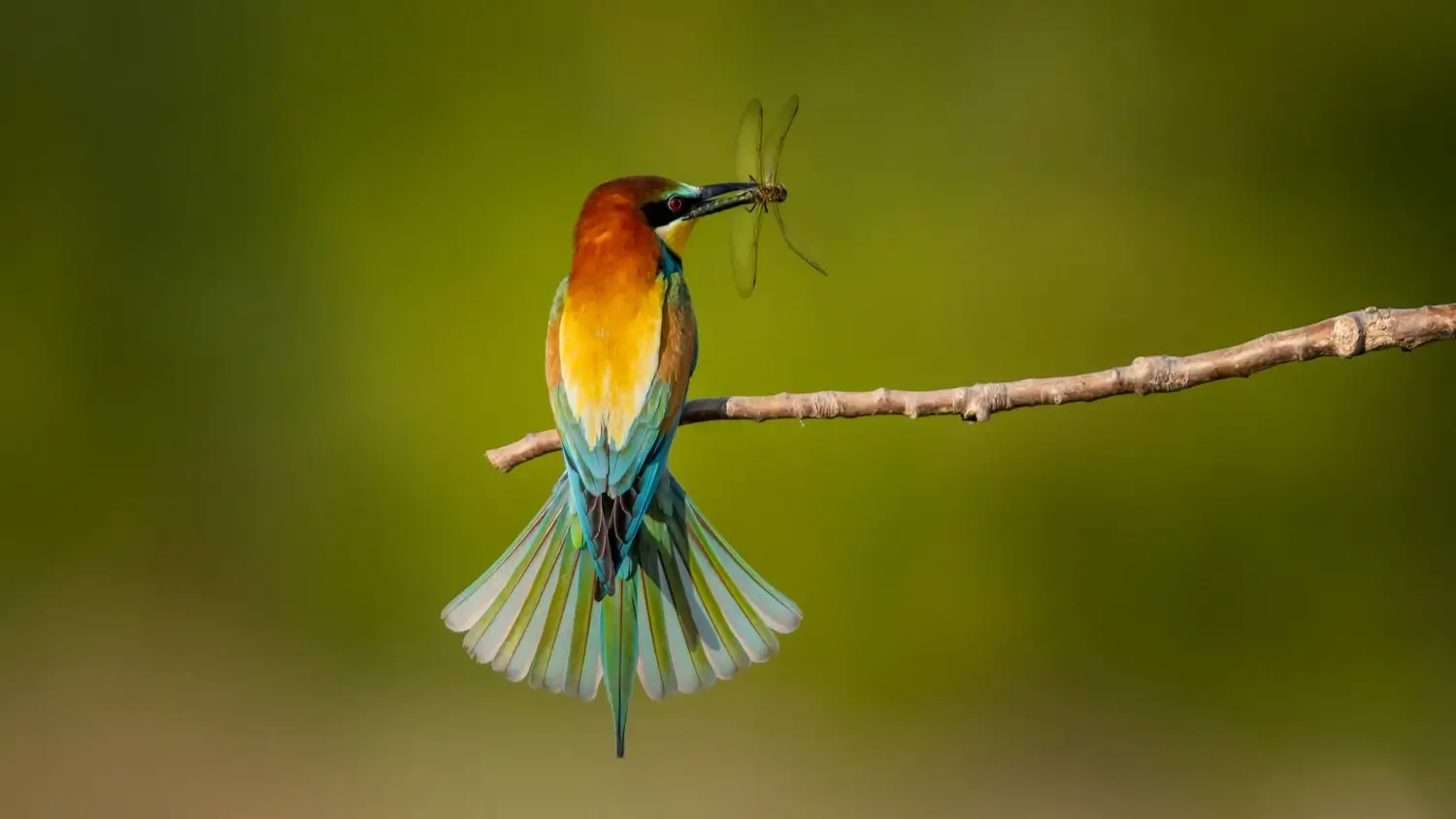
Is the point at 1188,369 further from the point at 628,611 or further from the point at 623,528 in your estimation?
the point at 628,611

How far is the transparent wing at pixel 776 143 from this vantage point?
1.62 metres

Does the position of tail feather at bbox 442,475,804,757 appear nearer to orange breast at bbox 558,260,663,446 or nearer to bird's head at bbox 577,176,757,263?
orange breast at bbox 558,260,663,446

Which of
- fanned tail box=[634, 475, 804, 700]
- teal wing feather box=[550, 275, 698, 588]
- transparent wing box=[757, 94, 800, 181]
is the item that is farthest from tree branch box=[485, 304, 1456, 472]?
transparent wing box=[757, 94, 800, 181]

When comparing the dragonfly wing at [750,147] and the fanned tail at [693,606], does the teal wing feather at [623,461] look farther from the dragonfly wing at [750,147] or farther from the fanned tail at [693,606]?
the dragonfly wing at [750,147]

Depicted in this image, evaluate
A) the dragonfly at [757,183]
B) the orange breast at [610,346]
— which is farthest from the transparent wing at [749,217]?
the orange breast at [610,346]

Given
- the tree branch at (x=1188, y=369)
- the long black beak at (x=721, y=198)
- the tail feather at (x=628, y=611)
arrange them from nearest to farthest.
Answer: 1. the tree branch at (x=1188, y=369)
2. the tail feather at (x=628, y=611)
3. the long black beak at (x=721, y=198)

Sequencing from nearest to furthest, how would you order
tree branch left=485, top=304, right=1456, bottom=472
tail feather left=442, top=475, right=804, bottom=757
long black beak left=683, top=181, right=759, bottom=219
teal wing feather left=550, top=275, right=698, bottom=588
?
tree branch left=485, top=304, right=1456, bottom=472 → teal wing feather left=550, top=275, right=698, bottom=588 → tail feather left=442, top=475, right=804, bottom=757 → long black beak left=683, top=181, right=759, bottom=219

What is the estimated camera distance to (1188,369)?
1084 millimetres

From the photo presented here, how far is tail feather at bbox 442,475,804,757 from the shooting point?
1.46 meters

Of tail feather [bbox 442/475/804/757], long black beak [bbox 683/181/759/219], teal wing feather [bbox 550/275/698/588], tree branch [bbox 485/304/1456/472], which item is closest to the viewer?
tree branch [bbox 485/304/1456/472]

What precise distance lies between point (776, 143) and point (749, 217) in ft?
0.36

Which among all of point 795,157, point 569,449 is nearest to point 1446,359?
point 795,157

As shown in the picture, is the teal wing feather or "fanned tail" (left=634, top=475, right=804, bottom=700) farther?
"fanned tail" (left=634, top=475, right=804, bottom=700)

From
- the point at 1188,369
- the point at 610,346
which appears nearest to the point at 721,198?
the point at 610,346
